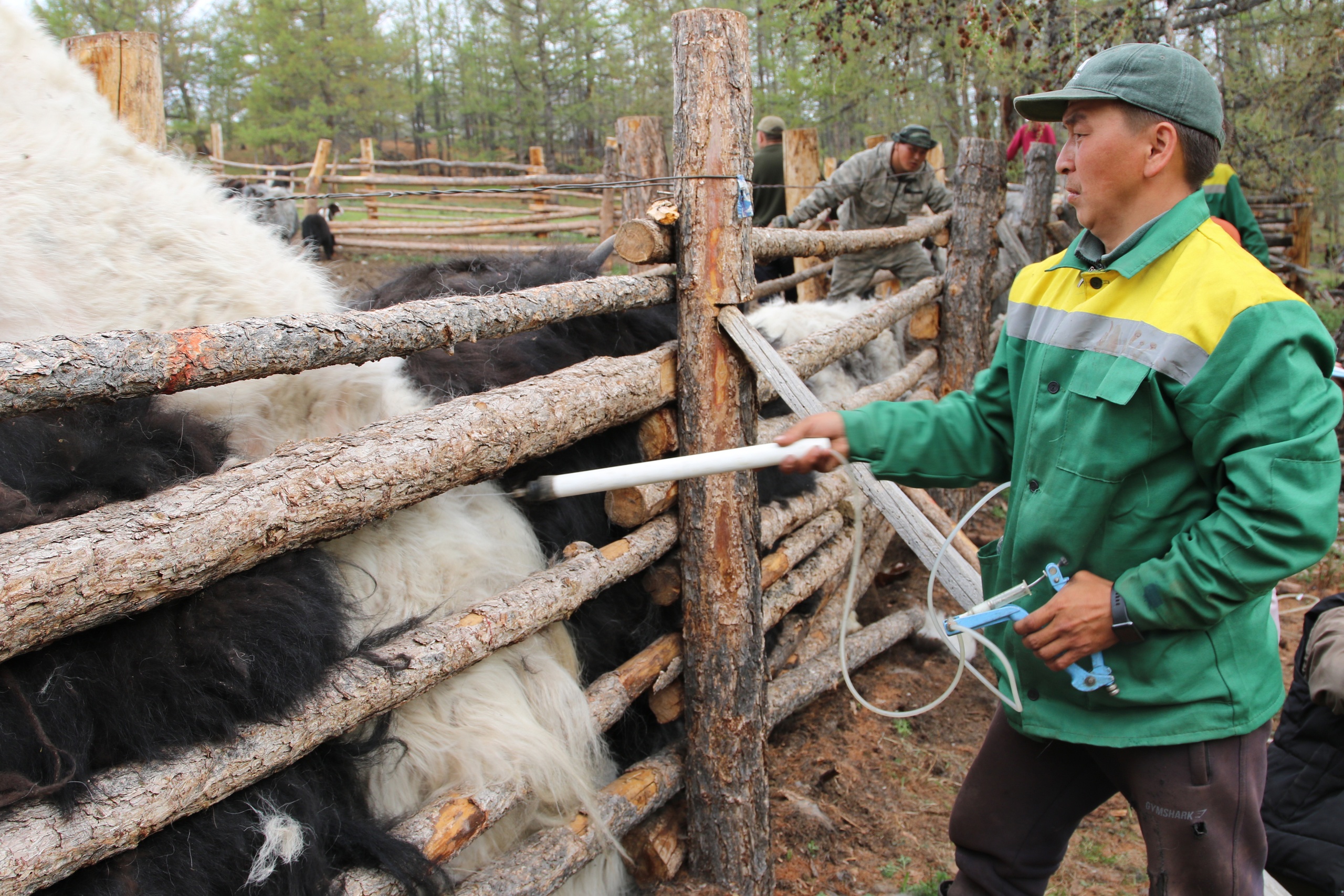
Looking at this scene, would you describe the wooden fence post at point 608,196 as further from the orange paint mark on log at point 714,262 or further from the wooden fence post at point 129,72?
the orange paint mark on log at point 714,262

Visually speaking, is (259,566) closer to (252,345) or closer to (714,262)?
(252,345)

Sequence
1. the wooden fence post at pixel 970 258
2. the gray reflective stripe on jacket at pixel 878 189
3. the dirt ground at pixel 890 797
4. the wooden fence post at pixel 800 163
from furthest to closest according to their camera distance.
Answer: the wooden fence post at pixel 800 163 < the gray reflective stripe on jacket at pixel 878 189 < the wooden fence post at pixel 970 258 < the dirt ground at pixel 890 797

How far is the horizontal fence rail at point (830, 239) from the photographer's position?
2770 mm

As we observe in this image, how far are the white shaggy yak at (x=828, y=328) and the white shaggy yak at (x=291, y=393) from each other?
218cm

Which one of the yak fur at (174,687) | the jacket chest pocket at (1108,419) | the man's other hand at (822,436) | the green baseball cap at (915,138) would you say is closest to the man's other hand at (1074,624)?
the jacket chest pocket at (1108,419)

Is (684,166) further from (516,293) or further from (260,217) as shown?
(260,217)

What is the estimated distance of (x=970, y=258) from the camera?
4.93m

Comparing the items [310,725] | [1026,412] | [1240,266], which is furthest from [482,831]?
[1240,266]

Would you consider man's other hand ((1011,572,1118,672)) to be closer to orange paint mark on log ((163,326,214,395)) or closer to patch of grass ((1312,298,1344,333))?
orange paint mark on log ((163,326,214,395))

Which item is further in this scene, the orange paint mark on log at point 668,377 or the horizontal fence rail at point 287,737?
the orange paint mark on log at point 668,377

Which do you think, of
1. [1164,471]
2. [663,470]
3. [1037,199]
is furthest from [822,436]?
[1037,199]

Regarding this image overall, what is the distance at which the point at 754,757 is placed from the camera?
2.59m

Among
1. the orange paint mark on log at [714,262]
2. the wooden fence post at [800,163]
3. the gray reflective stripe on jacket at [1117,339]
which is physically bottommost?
the gray reflective stripe on jacket at [1117,339]

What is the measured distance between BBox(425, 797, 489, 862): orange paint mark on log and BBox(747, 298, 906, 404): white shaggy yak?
2.70 meters
